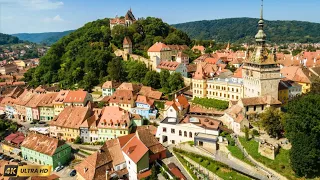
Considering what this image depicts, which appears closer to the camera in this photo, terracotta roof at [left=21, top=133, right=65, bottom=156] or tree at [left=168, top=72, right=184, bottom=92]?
terracotta roof at [left=21, top=133, right=65, bottom=156]

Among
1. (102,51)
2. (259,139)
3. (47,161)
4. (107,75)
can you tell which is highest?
(102,51)

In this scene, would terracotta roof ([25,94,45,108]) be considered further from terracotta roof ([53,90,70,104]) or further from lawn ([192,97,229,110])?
lawn ([192,97,229,110])

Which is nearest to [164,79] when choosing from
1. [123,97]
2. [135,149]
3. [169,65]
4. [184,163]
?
[169,65]

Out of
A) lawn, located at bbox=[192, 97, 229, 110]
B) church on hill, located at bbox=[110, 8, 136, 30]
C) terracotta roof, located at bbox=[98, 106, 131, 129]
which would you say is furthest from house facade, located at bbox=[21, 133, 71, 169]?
church on hill, located at bbox=[110, 8, 136, 30]

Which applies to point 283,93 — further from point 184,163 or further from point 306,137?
point 184,163

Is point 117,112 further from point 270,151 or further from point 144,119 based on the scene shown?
point 270,151

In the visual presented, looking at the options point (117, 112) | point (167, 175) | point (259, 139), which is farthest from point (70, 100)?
point (259, 139)
